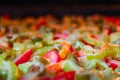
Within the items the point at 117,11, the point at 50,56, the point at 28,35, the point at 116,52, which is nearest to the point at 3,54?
the point at 50,56

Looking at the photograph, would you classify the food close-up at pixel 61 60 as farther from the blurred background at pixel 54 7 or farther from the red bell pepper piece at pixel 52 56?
the blurred background at pixel 54 7

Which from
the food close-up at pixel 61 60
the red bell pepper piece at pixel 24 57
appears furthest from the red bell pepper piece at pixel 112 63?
the red bell pepper piece at pixel 24 57

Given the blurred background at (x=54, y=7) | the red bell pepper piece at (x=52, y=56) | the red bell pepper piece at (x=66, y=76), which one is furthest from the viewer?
the blurred background at (x=54, y=7)

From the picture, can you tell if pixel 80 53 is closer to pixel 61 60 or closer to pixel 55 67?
pixel 61 60

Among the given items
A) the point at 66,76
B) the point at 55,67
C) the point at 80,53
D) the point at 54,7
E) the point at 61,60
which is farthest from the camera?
the point at 54,7

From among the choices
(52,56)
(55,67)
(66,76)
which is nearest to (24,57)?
(52,56)

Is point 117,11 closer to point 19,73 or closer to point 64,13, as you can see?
point 64,13

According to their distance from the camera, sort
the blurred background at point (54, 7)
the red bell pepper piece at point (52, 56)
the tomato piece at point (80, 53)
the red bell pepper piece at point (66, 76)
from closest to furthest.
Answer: the red bell pepper piece at point (66, 76) < the red bell pepper piece at point (52, 56) < the tomato piece at point (80, 53) < the blurred background at point (54, 7)

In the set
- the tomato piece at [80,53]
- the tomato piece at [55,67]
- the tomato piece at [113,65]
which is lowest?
the tomato piece at [113,65]
